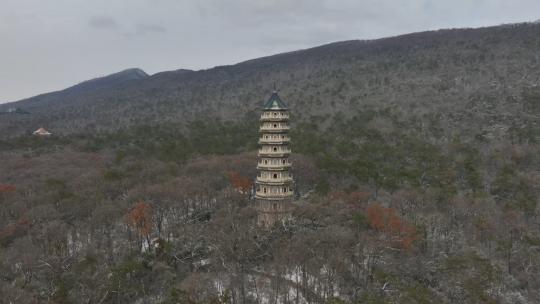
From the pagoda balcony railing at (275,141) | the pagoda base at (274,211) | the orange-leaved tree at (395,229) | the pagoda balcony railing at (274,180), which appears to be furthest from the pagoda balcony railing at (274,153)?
the orange-leaved tree at (395,229)

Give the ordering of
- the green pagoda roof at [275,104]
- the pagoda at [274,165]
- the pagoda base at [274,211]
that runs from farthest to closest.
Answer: the pagoda base at [274,211] < the pagoda at [274,165] < the green pagoda roof at [275,104]

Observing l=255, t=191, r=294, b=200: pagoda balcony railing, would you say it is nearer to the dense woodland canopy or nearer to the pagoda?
the pagoda

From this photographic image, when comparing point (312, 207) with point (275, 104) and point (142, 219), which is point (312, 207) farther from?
point (142, 219)

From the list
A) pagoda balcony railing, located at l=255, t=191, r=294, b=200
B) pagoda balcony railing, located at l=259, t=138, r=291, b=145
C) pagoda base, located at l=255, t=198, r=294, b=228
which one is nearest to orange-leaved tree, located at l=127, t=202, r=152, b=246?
pagoda base, located at l=255, t=198, r=294, b=228

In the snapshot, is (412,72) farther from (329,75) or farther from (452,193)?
(452,193)

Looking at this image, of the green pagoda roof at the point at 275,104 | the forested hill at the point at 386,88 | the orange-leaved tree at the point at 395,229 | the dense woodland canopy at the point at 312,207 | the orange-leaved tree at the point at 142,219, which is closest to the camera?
the dense woodland canopy at the point at 312,207

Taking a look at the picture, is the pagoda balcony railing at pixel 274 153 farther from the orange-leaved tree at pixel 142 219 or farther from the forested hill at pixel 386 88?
the forested hill at pixel 386 88

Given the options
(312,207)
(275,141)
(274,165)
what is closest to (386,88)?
(312,207)
